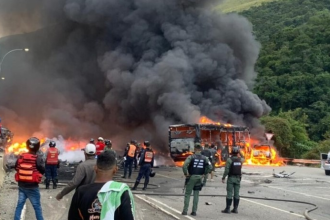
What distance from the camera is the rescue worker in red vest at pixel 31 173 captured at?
7148 mm

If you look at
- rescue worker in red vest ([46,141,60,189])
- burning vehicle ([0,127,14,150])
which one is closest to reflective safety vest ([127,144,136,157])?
rescue worker in red vest ([46,141,60,189])

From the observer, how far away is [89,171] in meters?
5.73

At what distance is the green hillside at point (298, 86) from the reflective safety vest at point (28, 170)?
33.9 meters

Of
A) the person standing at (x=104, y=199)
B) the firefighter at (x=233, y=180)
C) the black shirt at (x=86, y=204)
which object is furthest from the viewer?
the firefighter at (x=233, y=180)

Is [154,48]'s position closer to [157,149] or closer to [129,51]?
[129,51]

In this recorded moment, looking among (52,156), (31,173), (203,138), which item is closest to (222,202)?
(52,156)

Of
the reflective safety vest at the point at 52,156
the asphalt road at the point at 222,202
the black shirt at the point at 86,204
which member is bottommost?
the asphalt road at the point at 222,202

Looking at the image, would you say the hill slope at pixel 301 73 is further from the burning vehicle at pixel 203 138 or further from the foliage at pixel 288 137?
the burning vehicle at pixel 203 138

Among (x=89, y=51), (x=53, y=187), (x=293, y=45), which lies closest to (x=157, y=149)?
(x=89, y=51)

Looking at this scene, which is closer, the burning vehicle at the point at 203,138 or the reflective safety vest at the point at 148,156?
the reflective safety vest at the point at 148,156

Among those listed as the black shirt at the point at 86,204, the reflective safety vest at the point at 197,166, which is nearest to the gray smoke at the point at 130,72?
the reflective safety vest at the point at 197,166

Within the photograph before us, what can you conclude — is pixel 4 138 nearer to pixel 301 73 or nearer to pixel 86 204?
pixel 86 204

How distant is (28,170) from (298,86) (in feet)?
161

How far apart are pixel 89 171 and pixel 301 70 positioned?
53.0m
